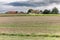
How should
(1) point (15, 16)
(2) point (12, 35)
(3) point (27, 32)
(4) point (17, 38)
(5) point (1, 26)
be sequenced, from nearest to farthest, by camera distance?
(4) point (17, 38) → (2) point (12, 35) → (3) point (27, 32) → (5) point (1, 26) → (1) point (15, 16)

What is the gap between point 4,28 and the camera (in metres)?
7.81

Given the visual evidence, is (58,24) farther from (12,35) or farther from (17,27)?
(12,35)

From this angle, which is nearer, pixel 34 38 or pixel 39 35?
pixel 34 38

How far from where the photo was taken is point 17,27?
321 inches

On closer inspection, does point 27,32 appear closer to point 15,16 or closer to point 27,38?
point 27,38

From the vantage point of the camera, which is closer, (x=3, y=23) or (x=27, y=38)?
(x=27, y=38)

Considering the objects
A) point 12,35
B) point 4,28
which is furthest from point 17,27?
point 12,35

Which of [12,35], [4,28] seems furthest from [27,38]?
[4,28]

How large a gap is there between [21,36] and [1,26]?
5.42 ft

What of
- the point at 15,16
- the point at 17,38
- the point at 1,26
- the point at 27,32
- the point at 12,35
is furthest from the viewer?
the point at 15,16

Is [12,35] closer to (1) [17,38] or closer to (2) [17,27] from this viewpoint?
(1) [17,38]

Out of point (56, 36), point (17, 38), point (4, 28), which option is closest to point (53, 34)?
point (56, 36)

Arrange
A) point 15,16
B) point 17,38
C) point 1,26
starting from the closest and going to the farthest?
1. point 17,38
2. point 1,26
3. point 15,16

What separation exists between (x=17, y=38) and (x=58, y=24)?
2576 mm
